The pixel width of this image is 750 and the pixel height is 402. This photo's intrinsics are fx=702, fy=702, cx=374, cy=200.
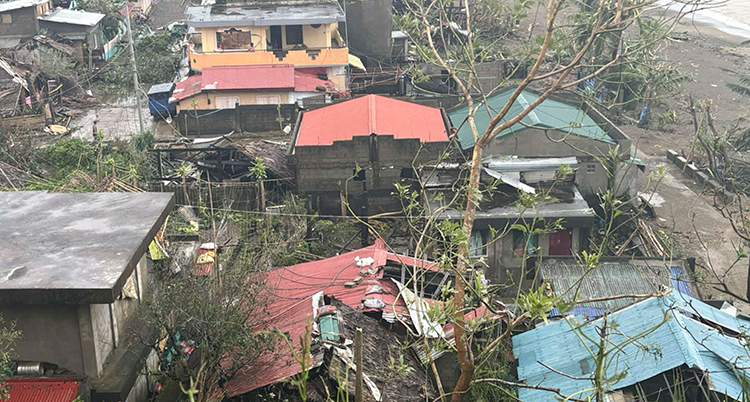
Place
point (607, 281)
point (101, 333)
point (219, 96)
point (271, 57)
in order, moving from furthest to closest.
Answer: point (271, 57), point (219, 96), point (607, 281), point (101, 333)

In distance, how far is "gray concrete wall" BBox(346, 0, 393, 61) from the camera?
39.2 meters

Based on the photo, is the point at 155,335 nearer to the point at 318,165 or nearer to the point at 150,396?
the point at 150,396

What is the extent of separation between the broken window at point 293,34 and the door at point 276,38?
39 centimetres

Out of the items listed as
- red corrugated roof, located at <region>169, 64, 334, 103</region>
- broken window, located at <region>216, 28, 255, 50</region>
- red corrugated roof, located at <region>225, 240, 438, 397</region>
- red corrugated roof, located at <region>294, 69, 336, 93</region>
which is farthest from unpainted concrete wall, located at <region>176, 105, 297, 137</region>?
red corrugated roof, located at <region>225, 240, 438, 397</region>

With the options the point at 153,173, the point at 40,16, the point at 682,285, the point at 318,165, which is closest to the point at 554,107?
the point at 318,165

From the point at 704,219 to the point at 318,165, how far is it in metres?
13.6

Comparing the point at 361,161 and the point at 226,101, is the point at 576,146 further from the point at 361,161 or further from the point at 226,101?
the point at 226,101

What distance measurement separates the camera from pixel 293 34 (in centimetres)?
3450

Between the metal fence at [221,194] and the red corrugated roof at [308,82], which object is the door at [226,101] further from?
the metal fence at [221,194]

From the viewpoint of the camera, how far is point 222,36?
3366 cm

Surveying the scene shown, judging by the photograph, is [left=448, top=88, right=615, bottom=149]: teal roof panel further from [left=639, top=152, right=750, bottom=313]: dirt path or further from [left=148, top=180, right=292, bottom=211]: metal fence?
[left=148, top=180, right=292, bottom=211]: metal fence

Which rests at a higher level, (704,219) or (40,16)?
(40,16)

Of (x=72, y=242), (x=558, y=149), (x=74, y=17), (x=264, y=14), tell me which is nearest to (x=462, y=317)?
(x=72, y=242)

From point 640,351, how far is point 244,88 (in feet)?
77.2
